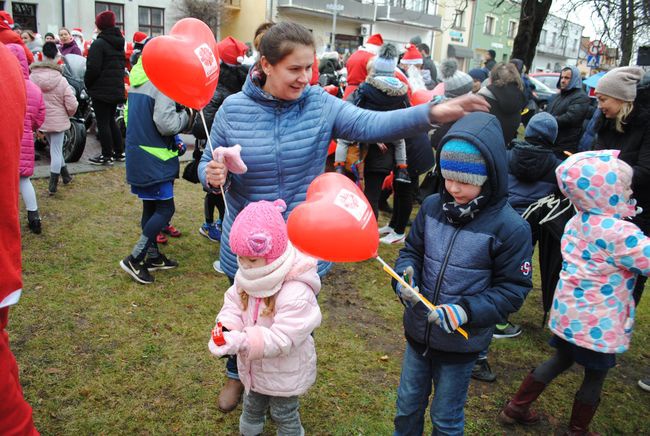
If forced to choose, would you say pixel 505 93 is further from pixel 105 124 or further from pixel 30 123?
pixel 105 124

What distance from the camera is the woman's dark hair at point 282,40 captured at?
2.37 meters

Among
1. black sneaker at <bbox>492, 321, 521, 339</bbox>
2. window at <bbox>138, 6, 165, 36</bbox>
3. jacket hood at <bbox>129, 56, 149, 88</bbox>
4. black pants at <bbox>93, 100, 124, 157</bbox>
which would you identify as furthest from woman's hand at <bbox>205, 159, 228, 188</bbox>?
window at <bbox>138, 6, 165, 36</bbox>

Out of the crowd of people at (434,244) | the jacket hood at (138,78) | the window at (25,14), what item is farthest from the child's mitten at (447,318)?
the window at (25,14)

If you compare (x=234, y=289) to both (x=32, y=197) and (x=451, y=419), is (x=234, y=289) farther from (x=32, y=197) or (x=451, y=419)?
(x=32, y=197)

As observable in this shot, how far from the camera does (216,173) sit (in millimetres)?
2365

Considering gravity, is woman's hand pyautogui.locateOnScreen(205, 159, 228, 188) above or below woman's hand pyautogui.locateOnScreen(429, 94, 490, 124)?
below

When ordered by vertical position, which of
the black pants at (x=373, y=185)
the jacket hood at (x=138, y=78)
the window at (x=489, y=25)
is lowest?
the black pants at (x=373, y=185)

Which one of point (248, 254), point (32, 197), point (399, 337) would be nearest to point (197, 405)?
point (248, 254)

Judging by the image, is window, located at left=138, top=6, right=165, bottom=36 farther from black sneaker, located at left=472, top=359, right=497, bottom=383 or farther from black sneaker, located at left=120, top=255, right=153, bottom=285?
black sneaker, located at left=472, top=359, right=497, bottom=383

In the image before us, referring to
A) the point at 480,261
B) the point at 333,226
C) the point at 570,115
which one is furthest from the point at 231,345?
the point at 570,115

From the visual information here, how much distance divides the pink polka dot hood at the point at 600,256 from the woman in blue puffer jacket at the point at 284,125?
99 cm

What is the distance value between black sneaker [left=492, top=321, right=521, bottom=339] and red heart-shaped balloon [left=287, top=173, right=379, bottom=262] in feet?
7.83

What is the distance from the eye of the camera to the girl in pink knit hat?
6.77 ft

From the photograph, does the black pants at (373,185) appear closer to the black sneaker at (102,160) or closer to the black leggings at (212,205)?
the black leggings at (212,205)
